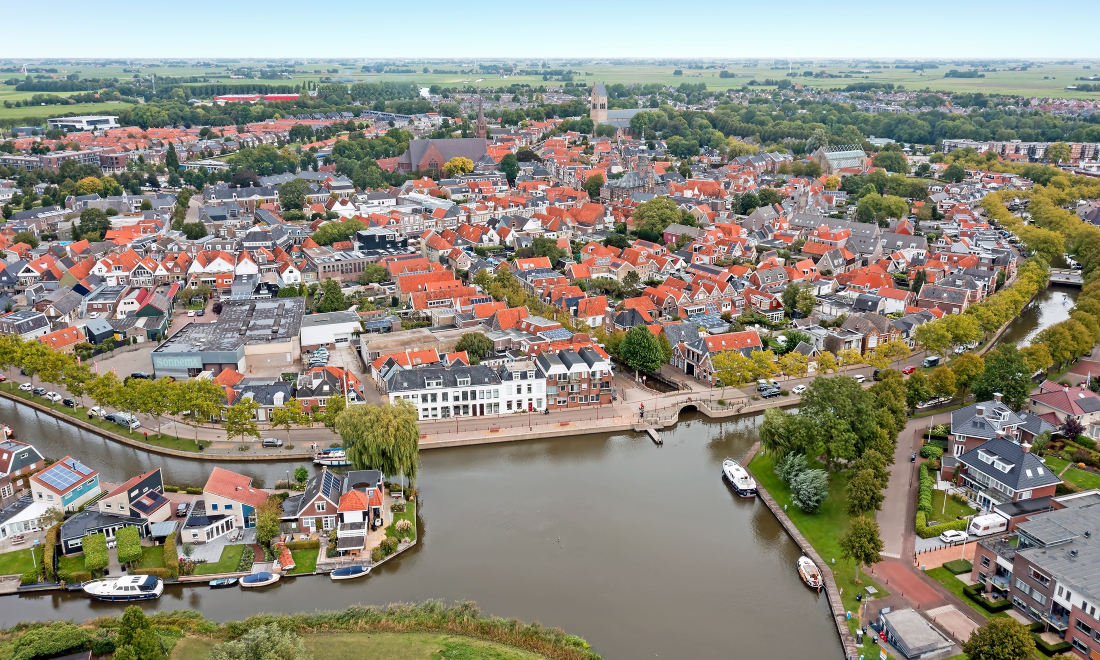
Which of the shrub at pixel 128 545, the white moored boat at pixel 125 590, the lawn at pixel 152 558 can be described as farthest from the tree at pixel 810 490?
the shrub at pixel 128 545

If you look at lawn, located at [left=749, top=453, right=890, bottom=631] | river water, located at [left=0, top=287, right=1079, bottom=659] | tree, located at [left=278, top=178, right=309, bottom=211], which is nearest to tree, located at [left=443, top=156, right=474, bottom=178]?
tree, located at [left=278, top=178, right=309, bottom=211]

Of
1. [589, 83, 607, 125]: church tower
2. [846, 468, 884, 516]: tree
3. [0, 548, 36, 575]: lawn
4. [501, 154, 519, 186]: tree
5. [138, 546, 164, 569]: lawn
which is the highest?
[589, 83, 607, 125]: church tower

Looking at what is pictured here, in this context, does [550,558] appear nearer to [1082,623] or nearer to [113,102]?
[1082,623]

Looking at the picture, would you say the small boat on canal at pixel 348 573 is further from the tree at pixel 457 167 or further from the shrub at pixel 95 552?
the tree at pixel 457 167

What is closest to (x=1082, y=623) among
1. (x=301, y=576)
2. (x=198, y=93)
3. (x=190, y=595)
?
(x=301, y=576)

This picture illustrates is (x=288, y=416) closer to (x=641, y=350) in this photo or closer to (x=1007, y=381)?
(x=641, y=350)

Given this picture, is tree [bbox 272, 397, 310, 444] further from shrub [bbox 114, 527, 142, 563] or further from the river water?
shrub [bbox 114, 527, 142, 563]
